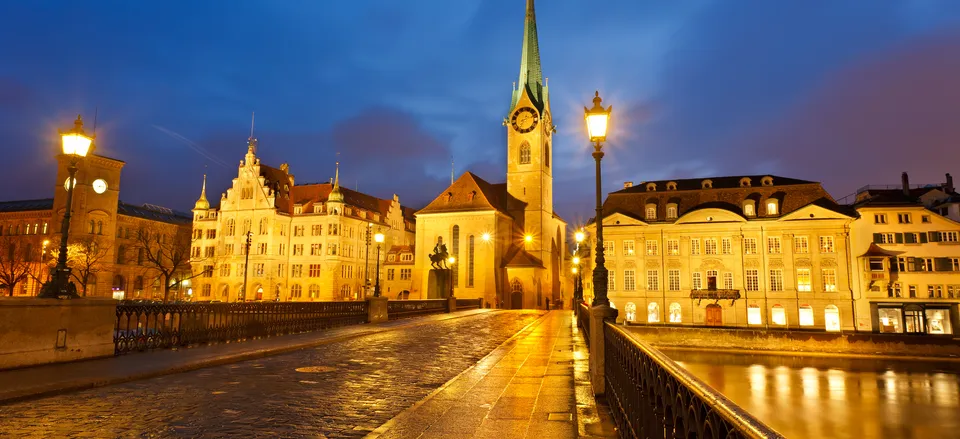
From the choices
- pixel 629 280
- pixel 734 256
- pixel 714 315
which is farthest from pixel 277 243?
pixel 734 256

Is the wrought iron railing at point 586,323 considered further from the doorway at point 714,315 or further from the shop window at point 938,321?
the shop window at point 938,321

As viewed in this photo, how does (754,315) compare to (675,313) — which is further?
(675,313)

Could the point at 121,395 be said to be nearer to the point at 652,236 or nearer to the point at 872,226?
the point at 652,236

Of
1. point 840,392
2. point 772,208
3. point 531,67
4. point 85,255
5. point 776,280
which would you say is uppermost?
point 531,67

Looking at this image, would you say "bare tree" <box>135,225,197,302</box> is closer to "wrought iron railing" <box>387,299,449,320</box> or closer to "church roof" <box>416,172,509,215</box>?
"church roof" <box>416,172,509,215</box>

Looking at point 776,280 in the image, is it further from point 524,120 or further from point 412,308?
point 412,308

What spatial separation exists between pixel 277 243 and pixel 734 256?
169ft

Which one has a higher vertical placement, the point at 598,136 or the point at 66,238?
the point at 598,136

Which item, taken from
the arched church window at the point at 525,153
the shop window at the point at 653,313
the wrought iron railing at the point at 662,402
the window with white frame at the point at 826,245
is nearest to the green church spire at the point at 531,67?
the arched church window at the point at 525,153

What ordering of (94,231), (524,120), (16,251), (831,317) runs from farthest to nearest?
(524,120), (94,231), (16,251), (831,317)

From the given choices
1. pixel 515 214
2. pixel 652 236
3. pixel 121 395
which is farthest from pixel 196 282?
pixel 121 395

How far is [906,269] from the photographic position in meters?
51.9

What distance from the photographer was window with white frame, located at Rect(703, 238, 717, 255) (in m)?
55.0

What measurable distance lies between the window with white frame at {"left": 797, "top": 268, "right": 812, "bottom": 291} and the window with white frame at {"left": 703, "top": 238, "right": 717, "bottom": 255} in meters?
7.44
